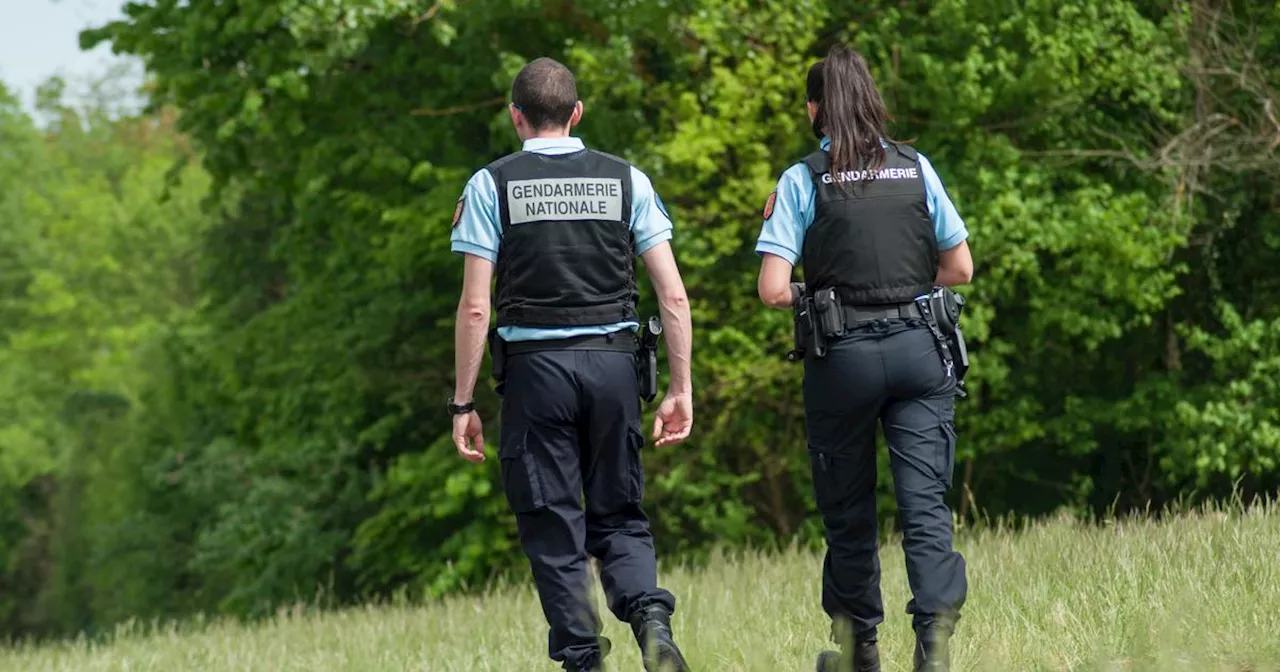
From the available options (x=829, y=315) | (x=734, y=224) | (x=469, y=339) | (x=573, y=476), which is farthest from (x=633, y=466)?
(x=734, y=224)

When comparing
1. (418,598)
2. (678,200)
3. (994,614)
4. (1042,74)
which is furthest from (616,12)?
(994,614)

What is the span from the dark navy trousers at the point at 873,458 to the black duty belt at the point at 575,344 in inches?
22.5

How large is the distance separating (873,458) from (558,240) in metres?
1.14

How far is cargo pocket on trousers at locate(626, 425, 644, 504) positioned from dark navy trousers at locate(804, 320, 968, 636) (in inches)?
20.7

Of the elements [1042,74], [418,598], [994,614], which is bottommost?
[418,598]

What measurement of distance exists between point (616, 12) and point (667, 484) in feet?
14.4

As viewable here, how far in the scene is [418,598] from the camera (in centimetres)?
2070

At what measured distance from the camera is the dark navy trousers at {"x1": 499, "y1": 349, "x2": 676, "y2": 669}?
489cm

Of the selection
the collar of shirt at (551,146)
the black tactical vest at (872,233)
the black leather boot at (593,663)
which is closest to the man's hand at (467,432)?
the black leather boot at (593,663)

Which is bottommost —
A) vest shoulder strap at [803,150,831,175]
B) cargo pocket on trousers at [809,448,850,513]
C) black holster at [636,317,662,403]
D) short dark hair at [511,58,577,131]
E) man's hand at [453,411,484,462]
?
cargo pocket on trousers at [809,448,850,513]

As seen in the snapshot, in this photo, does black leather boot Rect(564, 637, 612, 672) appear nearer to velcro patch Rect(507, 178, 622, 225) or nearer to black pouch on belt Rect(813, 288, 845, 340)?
black pouch on belt Rect(813, 288, 845, 340)

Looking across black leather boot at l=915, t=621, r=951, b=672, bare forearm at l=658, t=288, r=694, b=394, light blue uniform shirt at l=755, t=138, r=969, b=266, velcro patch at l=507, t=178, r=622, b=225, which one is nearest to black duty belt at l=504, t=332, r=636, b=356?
bare forearm at l=658, t=288, r=694, b=394

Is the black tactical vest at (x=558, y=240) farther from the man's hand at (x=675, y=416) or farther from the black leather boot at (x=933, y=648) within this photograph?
the black leather boot at (x=933, y=648)

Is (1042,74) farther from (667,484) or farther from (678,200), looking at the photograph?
(667,484)
